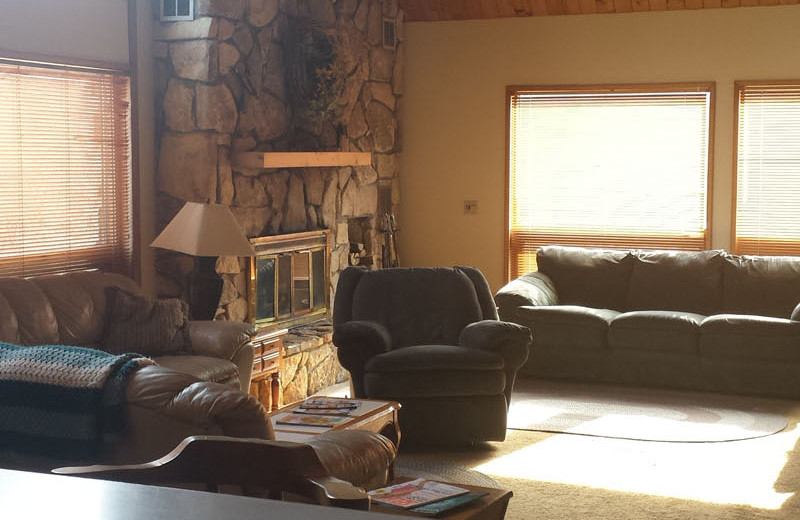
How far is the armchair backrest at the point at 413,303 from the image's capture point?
5879mm

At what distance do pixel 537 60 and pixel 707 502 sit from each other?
15.1ft

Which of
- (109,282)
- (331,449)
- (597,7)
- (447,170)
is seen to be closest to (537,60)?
(597,7)

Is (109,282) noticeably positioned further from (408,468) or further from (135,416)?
(135,416)

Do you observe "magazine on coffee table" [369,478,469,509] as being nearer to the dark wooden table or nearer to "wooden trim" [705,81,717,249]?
the dark wooden table

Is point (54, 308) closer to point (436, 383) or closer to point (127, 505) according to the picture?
point (436, 383)

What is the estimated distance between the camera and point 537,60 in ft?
27.3

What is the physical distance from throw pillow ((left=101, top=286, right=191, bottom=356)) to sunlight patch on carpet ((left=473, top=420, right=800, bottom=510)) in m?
1.69

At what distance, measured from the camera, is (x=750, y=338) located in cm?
661

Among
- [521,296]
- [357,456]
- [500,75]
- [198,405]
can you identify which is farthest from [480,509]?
[500,75]

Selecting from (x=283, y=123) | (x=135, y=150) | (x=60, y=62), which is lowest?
(x=135, y=150)

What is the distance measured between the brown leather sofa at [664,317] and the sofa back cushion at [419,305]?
1292 millimetres

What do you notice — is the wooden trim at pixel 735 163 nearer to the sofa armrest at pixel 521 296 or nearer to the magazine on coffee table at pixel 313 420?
the sofa armrest at pixel 521 296

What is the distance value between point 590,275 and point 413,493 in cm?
459

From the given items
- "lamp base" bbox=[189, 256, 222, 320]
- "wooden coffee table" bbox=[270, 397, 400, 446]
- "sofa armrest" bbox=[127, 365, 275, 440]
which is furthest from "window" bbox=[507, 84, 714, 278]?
"sofa armrest" bbox=[127, 365, 275, 440]
